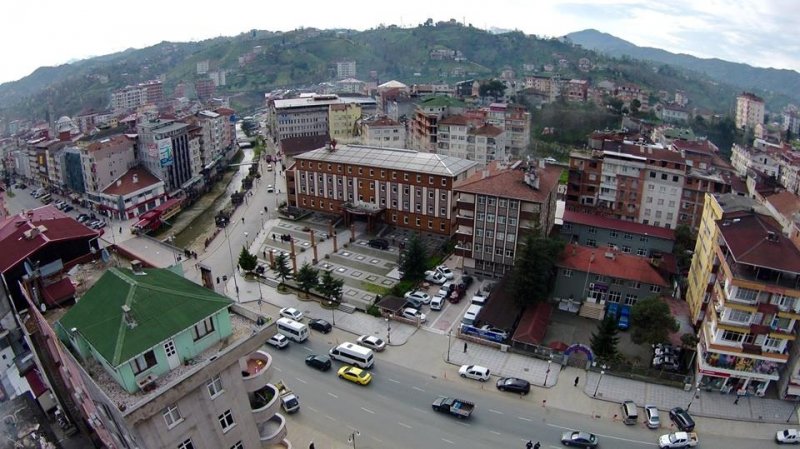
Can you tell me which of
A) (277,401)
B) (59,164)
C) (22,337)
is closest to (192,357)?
(277,401)

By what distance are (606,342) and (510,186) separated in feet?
55.6

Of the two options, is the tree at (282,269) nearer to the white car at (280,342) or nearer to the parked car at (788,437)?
the white car at (280,342)

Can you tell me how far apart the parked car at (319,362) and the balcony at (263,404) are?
13.4 meters

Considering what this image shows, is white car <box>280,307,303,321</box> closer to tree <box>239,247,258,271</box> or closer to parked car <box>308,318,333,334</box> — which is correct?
parked car <box>308,318,333,334</box>

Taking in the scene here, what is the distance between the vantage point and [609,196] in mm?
62312

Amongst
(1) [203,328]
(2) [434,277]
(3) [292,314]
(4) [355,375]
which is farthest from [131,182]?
(1) [203,328]

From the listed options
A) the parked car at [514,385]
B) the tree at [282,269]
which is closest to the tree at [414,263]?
the tree at [282,269]

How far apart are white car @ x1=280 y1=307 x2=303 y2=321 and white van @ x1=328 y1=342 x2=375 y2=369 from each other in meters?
5.97

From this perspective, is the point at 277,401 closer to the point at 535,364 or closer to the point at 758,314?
the point at 535,364

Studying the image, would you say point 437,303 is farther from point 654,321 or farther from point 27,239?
point 27,239

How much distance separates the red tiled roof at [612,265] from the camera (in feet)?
140

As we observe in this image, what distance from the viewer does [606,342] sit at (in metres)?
36.4

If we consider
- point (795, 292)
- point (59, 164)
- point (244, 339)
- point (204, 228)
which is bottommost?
point (204, 228)

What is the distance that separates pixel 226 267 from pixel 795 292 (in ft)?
159
